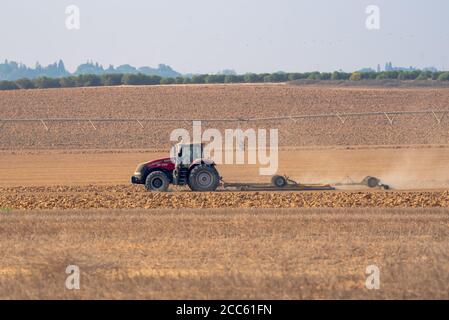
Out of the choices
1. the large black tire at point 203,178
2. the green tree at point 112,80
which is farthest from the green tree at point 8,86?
the large black tire at point 203,178

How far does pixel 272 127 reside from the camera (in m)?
52.3

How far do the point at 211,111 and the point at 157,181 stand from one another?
34.2 metres

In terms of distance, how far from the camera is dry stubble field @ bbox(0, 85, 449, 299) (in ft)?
37.2

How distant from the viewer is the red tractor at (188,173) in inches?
987

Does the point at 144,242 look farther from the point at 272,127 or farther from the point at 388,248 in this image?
the point at 272,127

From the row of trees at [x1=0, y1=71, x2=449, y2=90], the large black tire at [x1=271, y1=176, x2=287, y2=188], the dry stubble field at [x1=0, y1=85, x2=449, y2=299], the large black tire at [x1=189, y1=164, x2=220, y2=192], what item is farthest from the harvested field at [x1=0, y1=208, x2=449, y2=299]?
the row of trees at [x1=0, y1=71, x2=449, y2=90]

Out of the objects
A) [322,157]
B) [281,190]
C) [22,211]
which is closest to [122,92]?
[322,157]

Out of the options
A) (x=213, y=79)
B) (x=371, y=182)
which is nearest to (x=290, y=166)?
(x=371, y=182)

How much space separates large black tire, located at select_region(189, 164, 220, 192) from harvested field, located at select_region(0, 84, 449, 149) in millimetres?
23415

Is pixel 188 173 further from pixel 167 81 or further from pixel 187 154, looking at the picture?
pixel 167 81

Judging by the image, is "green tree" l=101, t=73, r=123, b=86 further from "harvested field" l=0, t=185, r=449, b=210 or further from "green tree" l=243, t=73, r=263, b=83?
"harvested field" l=0, t=185, r=449, b=210

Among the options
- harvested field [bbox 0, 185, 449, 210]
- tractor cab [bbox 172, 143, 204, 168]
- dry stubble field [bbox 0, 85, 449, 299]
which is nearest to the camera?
dry stubble field [bbox 0, 85, 449, 299]

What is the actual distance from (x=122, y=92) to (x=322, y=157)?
30066 mm

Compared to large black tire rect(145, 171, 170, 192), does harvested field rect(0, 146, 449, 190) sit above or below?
below
